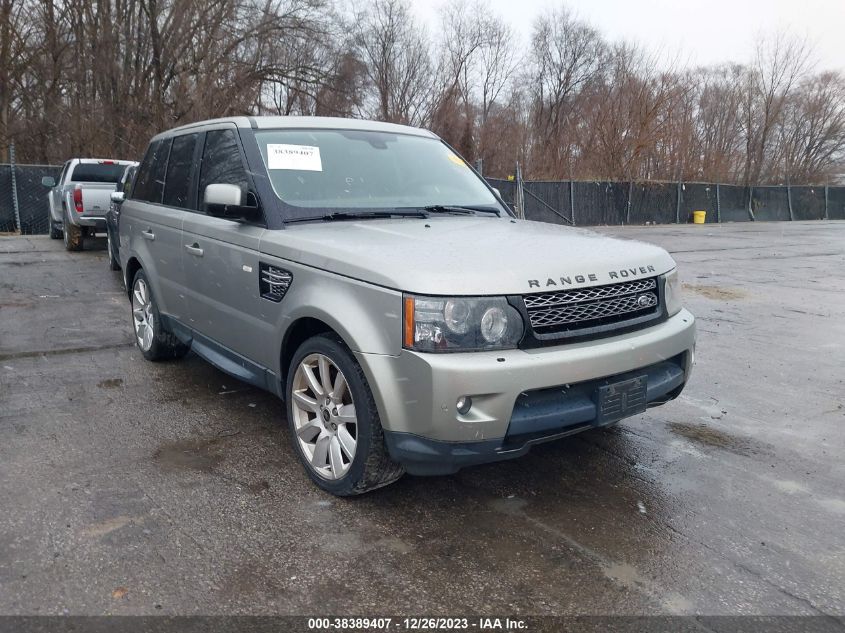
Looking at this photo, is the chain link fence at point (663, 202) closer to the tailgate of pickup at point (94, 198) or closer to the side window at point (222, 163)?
the tailgate of pickup at point (94, 198)

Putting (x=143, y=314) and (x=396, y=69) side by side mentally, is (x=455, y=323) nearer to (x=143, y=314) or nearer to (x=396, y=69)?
(x=143, y=314)

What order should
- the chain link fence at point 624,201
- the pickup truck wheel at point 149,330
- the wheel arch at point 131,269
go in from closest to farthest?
the pickup truck wheel at point 149,330 → the wheel arch at point 131,269 → the chain link fence at point 624,201

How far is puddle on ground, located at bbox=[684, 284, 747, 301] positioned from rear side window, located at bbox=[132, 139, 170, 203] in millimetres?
7241

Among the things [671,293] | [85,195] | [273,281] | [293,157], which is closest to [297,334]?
[273,281]

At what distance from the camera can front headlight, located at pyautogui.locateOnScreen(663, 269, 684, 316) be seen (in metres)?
3.50

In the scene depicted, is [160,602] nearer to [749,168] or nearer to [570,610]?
[570,610]

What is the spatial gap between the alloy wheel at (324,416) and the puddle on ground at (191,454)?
60 centimetres

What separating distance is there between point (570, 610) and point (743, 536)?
1045 mm

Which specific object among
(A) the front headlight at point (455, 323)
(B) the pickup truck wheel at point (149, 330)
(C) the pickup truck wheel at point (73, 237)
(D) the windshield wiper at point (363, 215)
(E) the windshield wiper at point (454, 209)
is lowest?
(B) the pickup truck wheel at point (149, 330)

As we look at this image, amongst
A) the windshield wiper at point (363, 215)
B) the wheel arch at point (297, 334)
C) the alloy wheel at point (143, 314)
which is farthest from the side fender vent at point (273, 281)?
the alloy wheel at point (143, 314)

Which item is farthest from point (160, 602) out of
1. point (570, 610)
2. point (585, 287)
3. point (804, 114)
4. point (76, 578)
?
point (804, 114)

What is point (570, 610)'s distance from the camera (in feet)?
7.98

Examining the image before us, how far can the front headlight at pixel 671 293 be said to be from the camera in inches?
138

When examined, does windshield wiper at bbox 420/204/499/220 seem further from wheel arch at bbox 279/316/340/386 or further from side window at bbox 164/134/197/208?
side window at bbox 164/134/197/208
